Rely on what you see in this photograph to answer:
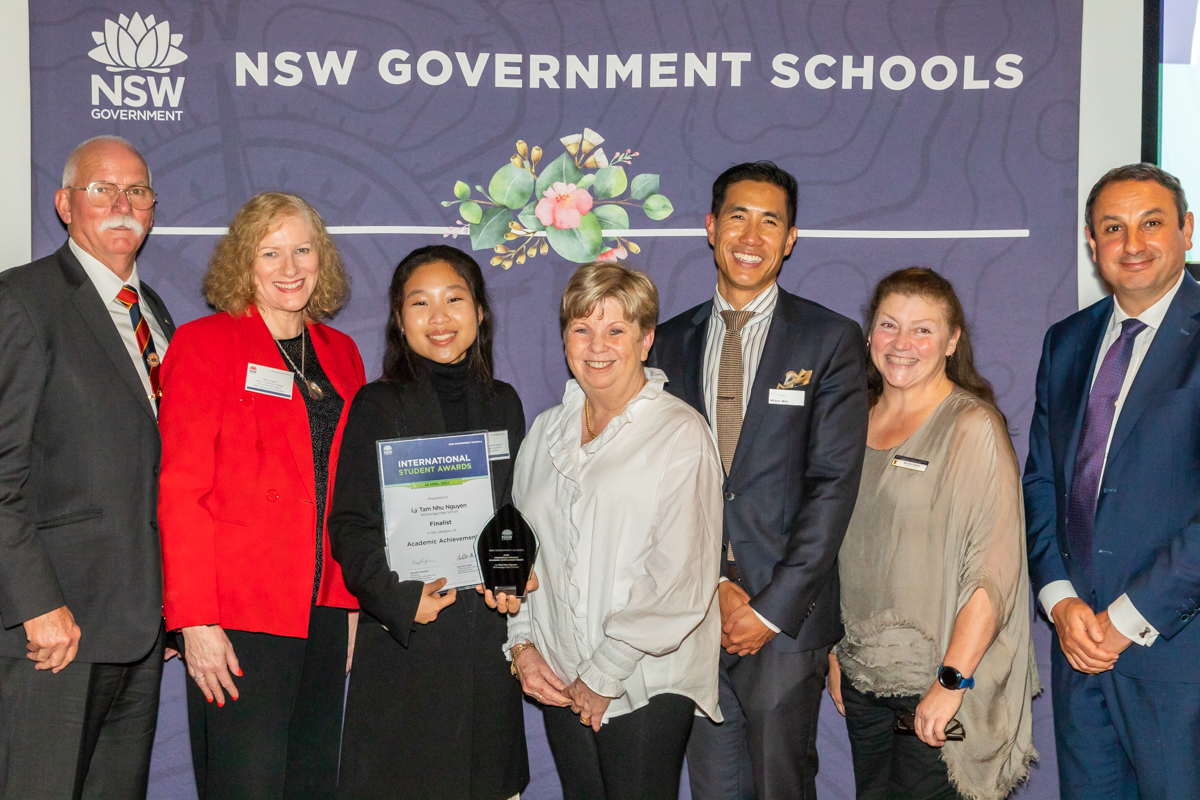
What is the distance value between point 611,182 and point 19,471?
230cm

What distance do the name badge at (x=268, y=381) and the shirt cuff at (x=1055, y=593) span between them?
7.98ft

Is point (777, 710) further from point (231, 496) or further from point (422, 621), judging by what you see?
point (231, 496)

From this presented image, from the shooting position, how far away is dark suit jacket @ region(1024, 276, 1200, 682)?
2455 millimetres

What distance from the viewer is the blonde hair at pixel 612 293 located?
7.98 feet

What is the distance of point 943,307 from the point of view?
272 centimetres

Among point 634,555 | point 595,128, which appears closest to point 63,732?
point 634,555

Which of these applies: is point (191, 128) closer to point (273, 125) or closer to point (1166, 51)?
point (273, 125)

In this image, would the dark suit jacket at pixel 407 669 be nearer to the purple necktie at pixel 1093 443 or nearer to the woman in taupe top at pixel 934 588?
the woman in taupe top at pixel 934 588

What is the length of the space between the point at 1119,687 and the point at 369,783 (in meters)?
2.18

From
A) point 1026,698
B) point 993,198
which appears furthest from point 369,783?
point 993,198

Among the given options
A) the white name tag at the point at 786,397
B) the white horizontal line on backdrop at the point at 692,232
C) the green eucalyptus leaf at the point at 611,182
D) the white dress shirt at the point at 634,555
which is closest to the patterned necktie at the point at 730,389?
the white name tag at the point at 786,397

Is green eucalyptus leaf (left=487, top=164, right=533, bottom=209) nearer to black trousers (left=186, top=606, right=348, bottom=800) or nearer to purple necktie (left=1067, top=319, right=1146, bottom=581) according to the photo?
black trousers (left=186, top=606, right=348, bottom=800)

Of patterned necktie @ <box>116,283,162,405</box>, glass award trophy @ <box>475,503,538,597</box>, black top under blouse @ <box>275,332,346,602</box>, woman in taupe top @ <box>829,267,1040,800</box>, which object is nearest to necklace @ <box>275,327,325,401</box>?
black top under blouse @ <box>275,332,346,602</box>

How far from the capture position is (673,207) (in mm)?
3594
